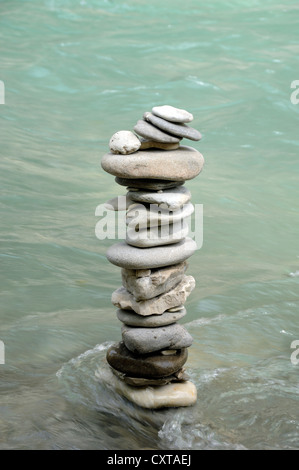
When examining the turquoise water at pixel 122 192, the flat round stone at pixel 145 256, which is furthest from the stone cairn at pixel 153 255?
the turquoise water at pixel 122 192

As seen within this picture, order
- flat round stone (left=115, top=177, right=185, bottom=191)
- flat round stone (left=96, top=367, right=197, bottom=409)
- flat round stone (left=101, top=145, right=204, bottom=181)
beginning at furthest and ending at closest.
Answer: flat round stone (left=96, top=367, right=197, bottom=409) → flat round stone (left=115, top=177, right=185, bottom=191) → flat round stone (left=101, top=145, right=204, bottom=181)

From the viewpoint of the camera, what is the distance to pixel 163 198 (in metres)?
3.64

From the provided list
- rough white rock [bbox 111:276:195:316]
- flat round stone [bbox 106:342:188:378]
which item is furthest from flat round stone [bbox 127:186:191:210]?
flat round stone [bbox 106:342:188:378]

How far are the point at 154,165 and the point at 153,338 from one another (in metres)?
0.92

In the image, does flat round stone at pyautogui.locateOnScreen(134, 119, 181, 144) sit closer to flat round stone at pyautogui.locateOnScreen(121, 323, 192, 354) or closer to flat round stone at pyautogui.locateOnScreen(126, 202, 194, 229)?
flat round stone at pyautogui.locateOnScreen(126, 202, 194, 229)

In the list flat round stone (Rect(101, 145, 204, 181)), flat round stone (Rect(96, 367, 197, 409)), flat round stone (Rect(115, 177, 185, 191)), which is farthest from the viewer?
flat round stone (Rect(96, 367, 197, 409))

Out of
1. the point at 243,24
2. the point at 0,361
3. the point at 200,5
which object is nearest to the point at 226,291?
the point at 0,361

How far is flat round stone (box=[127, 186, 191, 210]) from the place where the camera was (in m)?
3.64

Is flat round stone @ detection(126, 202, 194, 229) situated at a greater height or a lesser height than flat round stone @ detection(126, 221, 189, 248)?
greater

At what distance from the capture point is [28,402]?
3.79 metres

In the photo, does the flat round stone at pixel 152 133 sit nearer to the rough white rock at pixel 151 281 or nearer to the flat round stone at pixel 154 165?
the flat round stone at pixel 154 165

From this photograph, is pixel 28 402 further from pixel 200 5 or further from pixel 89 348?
pixel 200 5

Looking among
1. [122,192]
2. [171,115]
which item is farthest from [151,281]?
[122,192]
